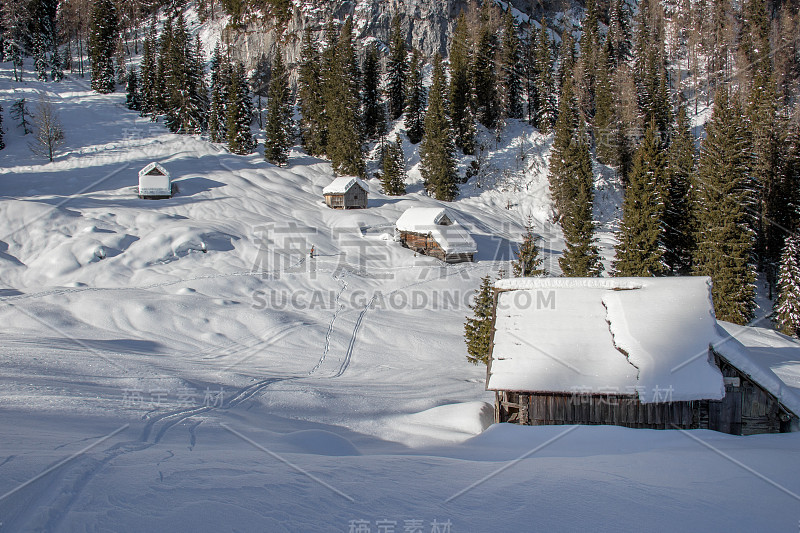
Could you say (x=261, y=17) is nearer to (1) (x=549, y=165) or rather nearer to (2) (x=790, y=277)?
(1) (x=549, y=165)

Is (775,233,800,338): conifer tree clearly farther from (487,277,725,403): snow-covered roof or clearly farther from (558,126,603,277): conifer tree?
(487,277,725,403): snow-covered roof

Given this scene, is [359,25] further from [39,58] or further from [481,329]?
[481,329]

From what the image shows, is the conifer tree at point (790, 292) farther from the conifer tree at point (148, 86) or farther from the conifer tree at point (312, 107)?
the conifer tree at point (148, 86)

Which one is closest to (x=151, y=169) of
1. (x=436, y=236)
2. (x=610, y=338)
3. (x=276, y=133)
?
(x=276, y=133)

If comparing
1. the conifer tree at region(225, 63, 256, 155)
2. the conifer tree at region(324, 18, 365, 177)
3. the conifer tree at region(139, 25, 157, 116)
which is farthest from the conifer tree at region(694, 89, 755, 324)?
the conifer tree at region(139, 25, 157, 116)

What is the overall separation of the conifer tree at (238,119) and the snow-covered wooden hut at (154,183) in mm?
14835

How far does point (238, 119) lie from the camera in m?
57.6

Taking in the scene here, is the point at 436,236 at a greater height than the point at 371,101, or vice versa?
the point at 371,101

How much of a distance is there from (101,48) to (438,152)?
55.7m

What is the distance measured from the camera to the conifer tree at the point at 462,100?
5966 centimetres

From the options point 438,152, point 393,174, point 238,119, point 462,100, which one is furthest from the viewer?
point 462,100

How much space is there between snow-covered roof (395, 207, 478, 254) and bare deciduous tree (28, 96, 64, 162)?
4055 cm

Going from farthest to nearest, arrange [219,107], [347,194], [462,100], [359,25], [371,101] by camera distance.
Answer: [359,25] < [371,101] < [462,100] < [219,107] < [347,194]

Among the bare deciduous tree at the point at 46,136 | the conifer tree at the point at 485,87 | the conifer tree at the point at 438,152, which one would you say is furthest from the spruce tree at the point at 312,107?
the bare deciduous tree at the point at 46,136
